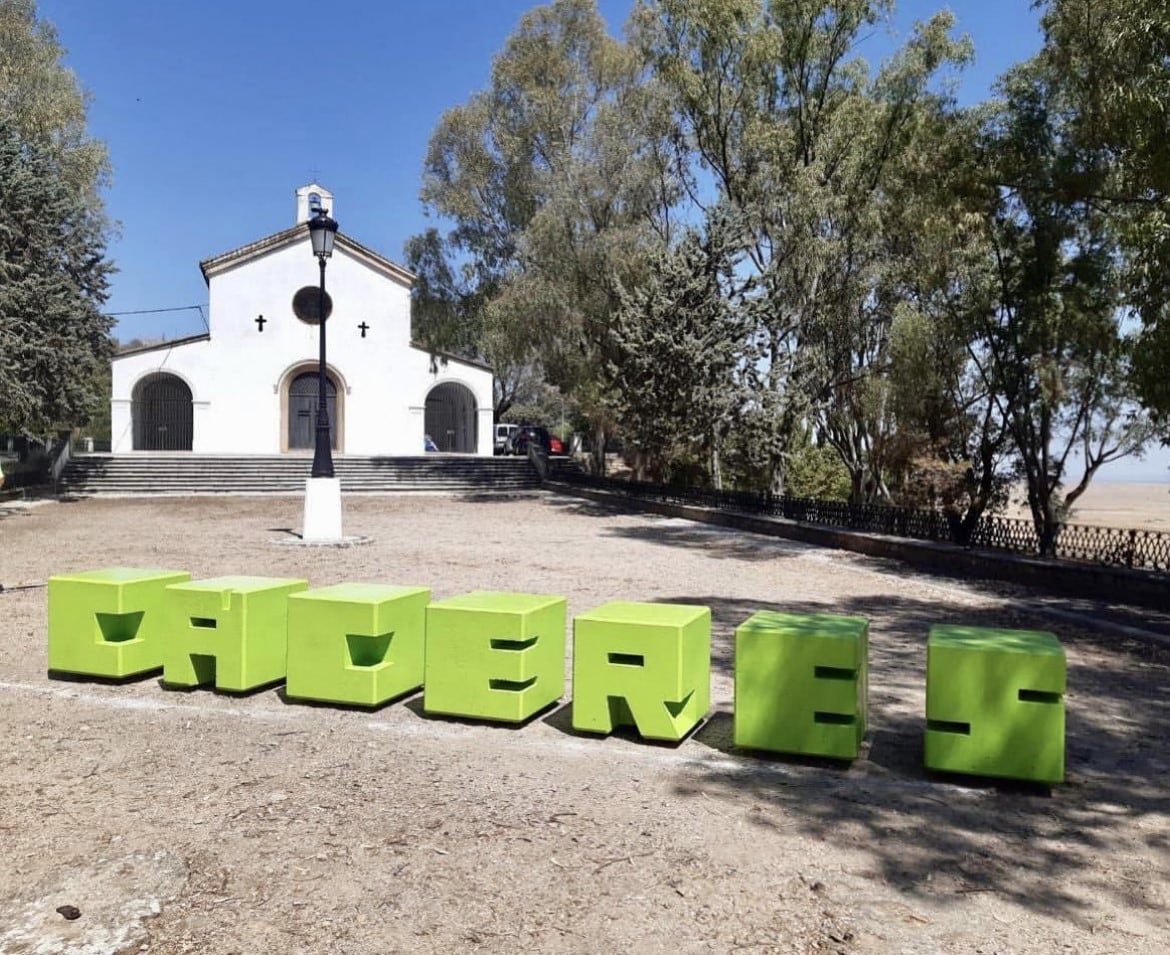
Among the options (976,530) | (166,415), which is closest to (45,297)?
(166,415)

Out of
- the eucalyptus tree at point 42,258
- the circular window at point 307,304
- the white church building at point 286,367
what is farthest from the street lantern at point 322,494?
A: the circular window at point 307,304

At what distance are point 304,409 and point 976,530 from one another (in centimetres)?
2854

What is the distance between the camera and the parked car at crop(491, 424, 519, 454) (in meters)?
45.3

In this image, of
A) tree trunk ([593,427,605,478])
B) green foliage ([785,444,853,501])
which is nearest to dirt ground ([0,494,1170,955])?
green foliage ([785,444,853,501])

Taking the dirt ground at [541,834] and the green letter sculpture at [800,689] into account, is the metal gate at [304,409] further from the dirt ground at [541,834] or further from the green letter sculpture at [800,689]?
the green letter sculpture at [800,689]

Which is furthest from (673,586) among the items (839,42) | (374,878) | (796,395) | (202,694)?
(839,42)

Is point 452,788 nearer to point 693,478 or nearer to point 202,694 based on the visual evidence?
point 202,694

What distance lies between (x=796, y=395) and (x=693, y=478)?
8574 mm

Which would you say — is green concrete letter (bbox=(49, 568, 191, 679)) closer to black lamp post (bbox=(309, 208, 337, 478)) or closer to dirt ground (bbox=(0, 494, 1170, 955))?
dirt ground (bbox=(0, 494, 1170, 955))

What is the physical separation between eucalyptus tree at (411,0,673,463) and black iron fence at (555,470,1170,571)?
5115 millimetres

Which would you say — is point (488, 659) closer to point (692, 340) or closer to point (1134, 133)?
point (1134, 133)

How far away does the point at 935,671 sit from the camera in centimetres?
474

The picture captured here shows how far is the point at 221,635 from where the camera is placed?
608 cm

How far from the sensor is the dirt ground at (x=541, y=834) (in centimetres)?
318
